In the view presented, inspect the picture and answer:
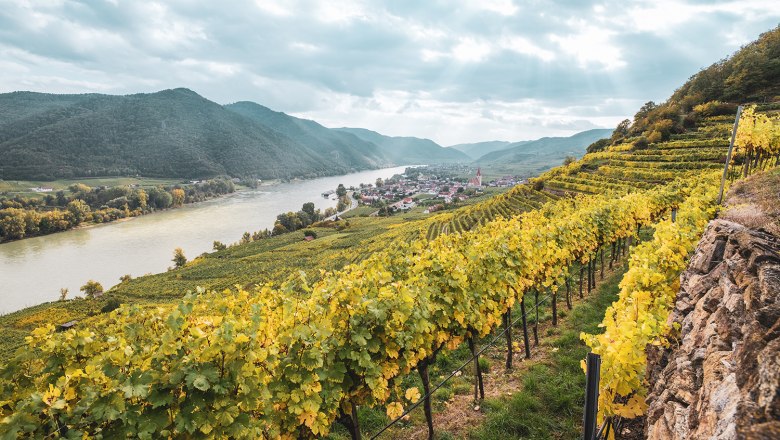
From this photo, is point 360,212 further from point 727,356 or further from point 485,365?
point 727,356

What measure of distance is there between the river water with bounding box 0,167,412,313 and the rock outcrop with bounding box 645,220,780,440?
265 ft

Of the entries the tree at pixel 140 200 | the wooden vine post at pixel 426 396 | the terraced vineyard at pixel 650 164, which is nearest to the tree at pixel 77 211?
the tree at pixel 140 200

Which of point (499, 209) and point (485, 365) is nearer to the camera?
point (485, 365)

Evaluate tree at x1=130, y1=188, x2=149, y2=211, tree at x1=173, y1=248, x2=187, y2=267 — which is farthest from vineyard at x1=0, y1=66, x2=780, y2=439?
tree at x1=130, y1=188, x2=149, y2=211

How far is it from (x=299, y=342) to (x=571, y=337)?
8987mm

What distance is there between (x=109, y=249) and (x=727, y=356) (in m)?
107

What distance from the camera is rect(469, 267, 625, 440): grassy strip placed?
6.95 m

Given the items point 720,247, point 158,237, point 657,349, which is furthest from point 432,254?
point 158,237

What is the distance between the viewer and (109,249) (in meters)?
83.1

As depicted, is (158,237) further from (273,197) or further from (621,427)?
(621,427)

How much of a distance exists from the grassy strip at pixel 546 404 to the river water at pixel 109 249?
254ft

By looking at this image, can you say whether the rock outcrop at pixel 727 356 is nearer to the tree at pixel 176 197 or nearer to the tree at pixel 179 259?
the tree at pixel 179 259

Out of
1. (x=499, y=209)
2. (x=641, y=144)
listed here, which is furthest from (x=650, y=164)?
(x=499, y=209)

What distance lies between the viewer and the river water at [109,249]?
6419cm
